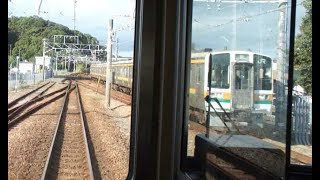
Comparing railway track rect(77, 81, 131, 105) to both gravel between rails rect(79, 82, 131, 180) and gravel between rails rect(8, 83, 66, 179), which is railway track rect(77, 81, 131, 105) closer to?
gravel between rails rect(79, 82, 131, 180)

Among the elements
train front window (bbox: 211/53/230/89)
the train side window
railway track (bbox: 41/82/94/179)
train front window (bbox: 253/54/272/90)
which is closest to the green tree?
the train side window

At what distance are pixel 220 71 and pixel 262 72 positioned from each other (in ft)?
1.32

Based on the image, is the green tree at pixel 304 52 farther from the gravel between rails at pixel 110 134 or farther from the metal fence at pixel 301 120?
the gravel between rails at pixel 110 134

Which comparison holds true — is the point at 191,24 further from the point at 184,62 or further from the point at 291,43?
the point at 291,43

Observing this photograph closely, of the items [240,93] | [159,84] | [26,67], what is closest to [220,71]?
[240,93]

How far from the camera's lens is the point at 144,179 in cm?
170

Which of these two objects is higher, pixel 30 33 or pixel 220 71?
pixel 30 33

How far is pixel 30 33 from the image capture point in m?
1.34

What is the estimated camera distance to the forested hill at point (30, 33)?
1.21 metres

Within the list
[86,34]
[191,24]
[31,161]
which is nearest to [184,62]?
[191,24]

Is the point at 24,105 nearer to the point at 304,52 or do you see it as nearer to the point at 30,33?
the point at 30,33

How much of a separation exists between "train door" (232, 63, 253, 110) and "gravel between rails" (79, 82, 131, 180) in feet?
2.09

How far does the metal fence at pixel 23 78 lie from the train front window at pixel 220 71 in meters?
0.67

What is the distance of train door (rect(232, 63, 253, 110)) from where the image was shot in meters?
1.15
